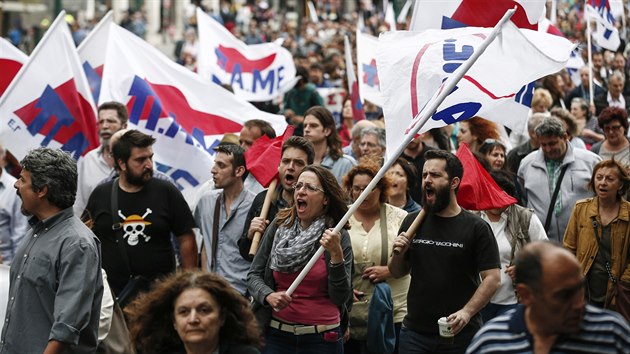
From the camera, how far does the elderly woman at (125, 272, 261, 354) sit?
4.93 m

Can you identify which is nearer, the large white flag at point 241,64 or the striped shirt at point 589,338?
the striped shirt at point 589,338

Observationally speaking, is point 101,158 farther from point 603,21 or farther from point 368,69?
point 603,21

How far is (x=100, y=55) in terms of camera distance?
11734mm

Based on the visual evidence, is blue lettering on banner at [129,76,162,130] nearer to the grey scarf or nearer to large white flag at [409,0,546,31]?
large white flag at [409,0,546,31]

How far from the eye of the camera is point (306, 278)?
684cm

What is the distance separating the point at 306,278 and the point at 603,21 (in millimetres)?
8408

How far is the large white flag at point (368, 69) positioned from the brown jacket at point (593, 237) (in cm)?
600

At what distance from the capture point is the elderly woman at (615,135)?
34.1 ft

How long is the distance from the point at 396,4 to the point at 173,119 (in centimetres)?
2670

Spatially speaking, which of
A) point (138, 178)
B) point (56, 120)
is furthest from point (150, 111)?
point (138, 178)

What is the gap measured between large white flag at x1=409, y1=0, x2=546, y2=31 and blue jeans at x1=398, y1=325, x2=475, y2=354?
2360mm

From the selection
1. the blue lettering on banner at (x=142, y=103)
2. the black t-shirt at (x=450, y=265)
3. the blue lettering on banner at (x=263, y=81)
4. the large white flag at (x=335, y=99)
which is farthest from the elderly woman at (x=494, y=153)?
the large white flag at (x=335, y=99)

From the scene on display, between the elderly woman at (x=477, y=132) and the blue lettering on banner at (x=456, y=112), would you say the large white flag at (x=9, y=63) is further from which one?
the blue lettering on banner at (x=456, y=112)

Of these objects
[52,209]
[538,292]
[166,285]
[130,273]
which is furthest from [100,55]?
[538,292]
